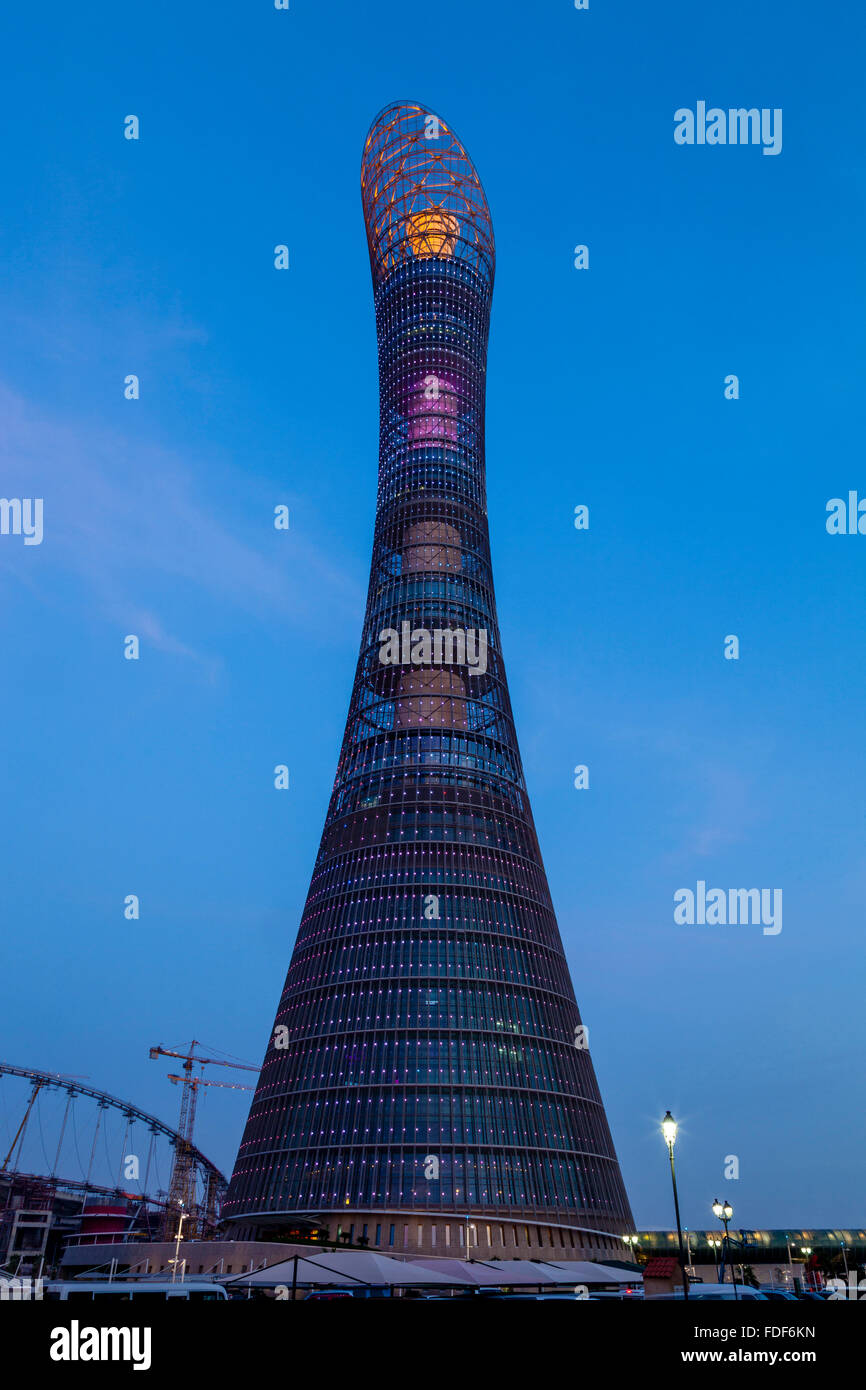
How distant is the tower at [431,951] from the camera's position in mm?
79312

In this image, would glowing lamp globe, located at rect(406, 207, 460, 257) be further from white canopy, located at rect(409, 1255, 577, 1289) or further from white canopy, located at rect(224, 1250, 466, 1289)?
white canopy, located at rect(224, 1250, 466, 1289)

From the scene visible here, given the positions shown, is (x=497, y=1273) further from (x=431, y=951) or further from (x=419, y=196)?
(x=419, y=196)

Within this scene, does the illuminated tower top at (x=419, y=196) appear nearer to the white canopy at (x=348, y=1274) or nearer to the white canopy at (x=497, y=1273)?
the white canopy at (x=497, y=1273)

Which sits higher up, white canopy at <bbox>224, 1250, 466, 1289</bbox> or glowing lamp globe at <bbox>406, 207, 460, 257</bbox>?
glowing lamp globe at <bbox>406, 207, 460, 257</bbox>

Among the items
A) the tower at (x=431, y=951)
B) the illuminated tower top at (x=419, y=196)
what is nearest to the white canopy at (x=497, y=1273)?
the tower at (x=431, y=951)

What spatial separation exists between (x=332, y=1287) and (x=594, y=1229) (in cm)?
5285

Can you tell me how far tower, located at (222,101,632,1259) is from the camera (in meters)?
79.3

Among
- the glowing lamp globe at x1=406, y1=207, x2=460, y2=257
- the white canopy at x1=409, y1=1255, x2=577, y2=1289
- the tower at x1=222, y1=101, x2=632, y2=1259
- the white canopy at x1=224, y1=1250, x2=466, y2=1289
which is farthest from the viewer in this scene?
the glowing lamp globe at x1=406, y1=207, x2=460, y2=257

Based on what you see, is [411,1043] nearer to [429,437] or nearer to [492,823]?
[492,823]

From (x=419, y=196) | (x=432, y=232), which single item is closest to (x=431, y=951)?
(x=432, y=232)

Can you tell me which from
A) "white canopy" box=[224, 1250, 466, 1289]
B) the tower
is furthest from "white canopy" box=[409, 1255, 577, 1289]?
the tower

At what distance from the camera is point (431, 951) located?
88562 mm

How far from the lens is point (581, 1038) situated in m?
91.8
